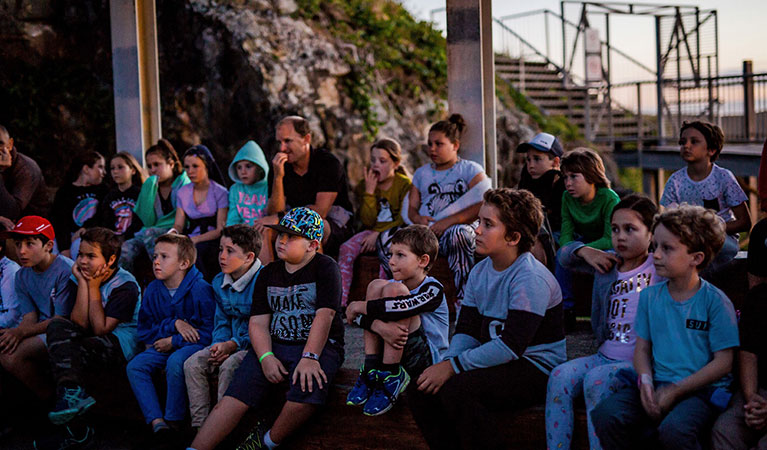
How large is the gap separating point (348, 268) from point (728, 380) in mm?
2800

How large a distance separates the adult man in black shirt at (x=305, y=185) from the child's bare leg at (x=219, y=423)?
156 cm

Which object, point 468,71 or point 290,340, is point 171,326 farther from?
point 468,71

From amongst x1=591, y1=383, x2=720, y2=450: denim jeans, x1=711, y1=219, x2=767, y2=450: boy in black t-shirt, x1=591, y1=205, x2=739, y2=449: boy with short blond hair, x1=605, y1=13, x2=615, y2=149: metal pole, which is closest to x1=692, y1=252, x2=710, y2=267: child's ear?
x1=591, y1=205, x2=739, y2=449: boy with short blond hair

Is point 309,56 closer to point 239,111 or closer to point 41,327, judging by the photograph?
point 239,111

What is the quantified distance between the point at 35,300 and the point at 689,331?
12.1 ft

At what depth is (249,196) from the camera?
5.41m

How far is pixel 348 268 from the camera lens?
5098 mm

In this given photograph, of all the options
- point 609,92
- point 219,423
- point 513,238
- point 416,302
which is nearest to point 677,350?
point 513,238

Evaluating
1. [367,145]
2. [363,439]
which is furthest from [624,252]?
[367,145]

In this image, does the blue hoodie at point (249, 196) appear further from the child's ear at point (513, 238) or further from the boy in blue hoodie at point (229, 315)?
the child's ear at point (513, 238)

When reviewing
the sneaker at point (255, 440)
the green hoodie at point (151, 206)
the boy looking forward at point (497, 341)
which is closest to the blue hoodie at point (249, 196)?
the green hoodie at point (151, 206)

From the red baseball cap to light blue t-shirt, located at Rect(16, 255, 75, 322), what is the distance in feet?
0.64

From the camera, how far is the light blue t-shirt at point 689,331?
2.71 m

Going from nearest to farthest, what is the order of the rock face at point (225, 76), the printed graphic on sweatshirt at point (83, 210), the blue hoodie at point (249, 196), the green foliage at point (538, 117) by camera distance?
1. the blue hoodie at point (249, 196)
2. the printed graphic on sweatshirt at point (83, 210)
3. the rock face at point (225, 76)
4. the green foliage at point (538, 117)
